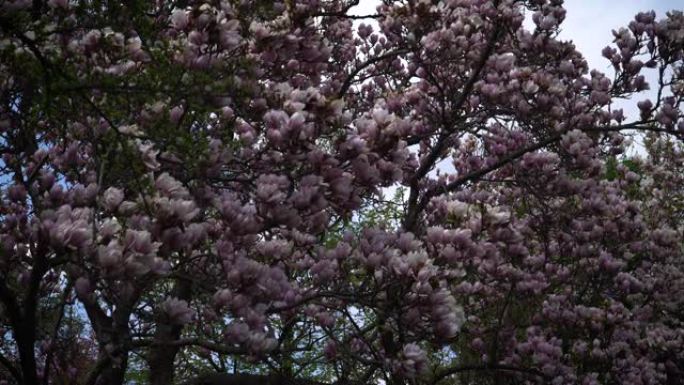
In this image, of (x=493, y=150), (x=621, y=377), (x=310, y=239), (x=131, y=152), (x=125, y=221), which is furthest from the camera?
(x=621, y=377)

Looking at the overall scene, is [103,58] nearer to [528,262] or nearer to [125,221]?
[125,221]

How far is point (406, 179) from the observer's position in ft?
26.7

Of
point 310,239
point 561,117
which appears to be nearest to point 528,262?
point 561,117

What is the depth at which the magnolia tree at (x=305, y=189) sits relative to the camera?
389 cm

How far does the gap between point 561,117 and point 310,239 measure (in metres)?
3.89

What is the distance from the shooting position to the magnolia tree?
12.8 feet

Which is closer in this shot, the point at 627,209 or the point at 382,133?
the point at 382,133

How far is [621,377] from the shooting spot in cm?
852

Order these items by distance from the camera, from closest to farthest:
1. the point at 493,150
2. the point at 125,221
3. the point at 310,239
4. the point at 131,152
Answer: the point at 131,152, the point at 125,221, the point at 310,239, the point at 493,150

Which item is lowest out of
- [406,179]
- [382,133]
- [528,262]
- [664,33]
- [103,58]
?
[382,133]

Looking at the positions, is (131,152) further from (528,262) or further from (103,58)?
(528,262)

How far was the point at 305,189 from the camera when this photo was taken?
418cm

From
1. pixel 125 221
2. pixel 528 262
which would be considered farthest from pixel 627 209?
pixel 125 221

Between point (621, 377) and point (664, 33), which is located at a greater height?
point (664, 33)
